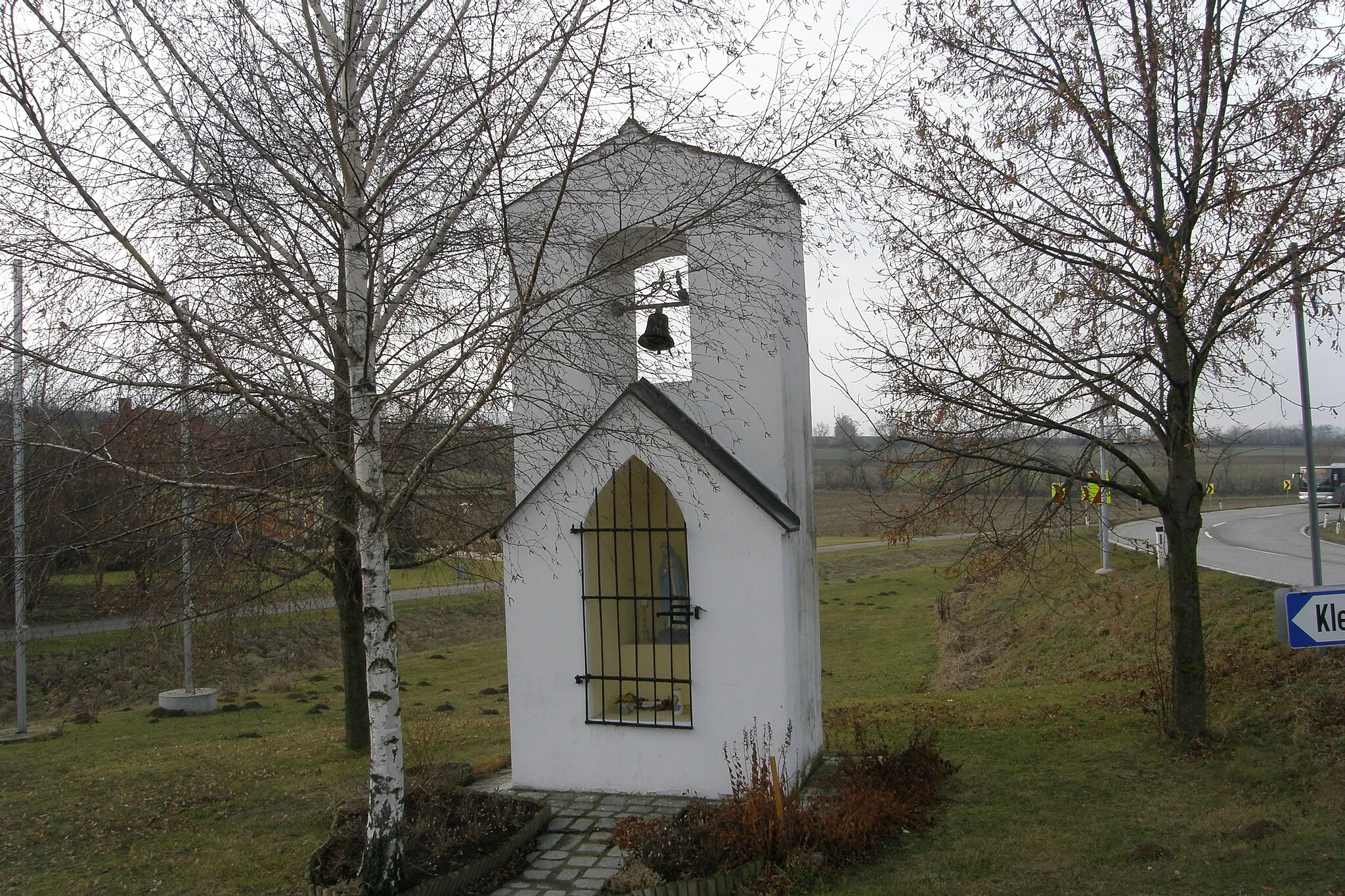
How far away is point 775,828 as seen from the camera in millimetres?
5852

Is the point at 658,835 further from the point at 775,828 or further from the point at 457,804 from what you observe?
the point at 457,804

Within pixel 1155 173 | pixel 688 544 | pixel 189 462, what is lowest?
pixel 688 544

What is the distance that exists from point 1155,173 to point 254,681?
22370 millimetres

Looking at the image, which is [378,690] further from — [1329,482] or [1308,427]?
[1329,482]

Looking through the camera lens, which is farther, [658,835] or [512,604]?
[512,604]

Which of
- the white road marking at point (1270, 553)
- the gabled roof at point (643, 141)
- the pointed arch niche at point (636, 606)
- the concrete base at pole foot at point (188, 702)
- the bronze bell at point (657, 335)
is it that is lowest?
the concrete base at pole foot at point (188, 702)

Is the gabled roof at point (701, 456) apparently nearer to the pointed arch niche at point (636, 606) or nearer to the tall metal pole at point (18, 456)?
the pointed arch niche at point (636, 606)

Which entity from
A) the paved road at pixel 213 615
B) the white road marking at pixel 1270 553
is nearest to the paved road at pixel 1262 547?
the white road marking at pixel 1270 553

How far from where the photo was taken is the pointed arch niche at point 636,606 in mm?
7711

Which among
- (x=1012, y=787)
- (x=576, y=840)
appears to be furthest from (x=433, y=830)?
(x=1012, y=787)

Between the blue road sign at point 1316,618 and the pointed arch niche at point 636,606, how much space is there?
4113 millimetres

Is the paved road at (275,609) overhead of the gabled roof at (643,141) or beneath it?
beneath

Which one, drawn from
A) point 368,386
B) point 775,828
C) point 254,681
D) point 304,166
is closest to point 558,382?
point 368,386

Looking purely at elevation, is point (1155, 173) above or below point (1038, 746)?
above
